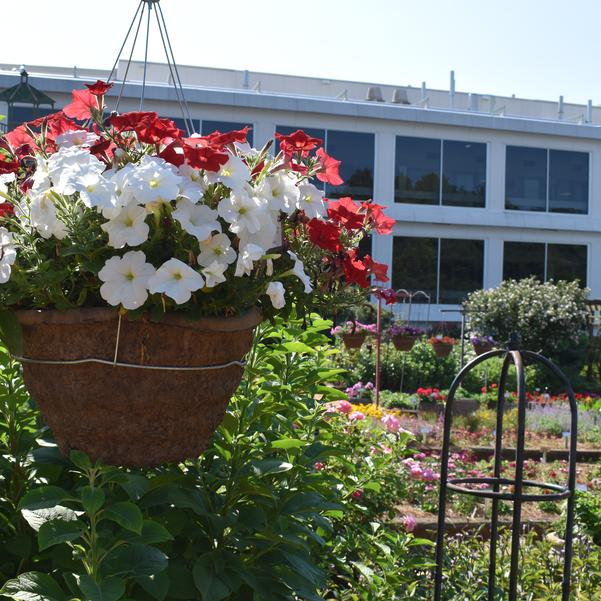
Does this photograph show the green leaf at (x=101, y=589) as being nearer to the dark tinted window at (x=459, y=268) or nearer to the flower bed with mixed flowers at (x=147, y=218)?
the flower bed with mixed flowers at (x=147, y=218)

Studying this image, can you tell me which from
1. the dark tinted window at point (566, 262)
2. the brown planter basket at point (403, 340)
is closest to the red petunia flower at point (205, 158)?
the brown planter basket at point (403, 340)

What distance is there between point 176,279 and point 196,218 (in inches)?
5.3

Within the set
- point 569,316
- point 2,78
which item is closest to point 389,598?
point 569,316

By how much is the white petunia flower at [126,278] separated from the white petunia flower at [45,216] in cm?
12

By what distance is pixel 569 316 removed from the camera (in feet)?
45.5

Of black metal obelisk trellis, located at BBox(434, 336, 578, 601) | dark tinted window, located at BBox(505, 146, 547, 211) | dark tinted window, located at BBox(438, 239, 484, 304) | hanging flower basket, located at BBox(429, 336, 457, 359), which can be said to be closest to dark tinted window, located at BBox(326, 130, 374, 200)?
dark tinted window, located at BBox(438, 239, 484, 304)

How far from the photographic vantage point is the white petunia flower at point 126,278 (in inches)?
62.1

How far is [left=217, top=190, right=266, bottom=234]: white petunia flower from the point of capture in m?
1.65

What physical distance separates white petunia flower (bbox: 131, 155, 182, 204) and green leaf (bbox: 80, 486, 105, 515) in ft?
1.97

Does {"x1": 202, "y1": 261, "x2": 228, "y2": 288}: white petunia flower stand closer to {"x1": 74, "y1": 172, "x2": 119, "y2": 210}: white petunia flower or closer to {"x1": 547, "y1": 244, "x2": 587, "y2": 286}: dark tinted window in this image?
{"x1": 74, "y1": 172, "x2": 119, "y2": 210}: white petunia flower

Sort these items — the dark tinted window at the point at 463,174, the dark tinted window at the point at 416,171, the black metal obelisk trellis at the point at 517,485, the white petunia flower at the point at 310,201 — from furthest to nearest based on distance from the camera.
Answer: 1. the dark tinted window at the point at 463,174
2. the dark tinted window at the point at 416,171
3. the black metal obelisk trellis at the point at 517,485
4. the white petunia flower at the point at 310,201

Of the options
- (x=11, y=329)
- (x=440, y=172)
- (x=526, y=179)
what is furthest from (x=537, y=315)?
(x=11, y=329)

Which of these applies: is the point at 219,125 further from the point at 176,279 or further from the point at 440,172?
the point at 176,279

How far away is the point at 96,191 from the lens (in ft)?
5.13
